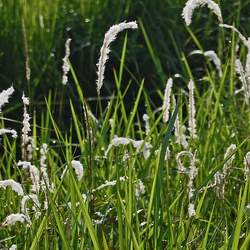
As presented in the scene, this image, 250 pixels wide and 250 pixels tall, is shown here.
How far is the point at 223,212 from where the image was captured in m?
1.83

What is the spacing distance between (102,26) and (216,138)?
165cm

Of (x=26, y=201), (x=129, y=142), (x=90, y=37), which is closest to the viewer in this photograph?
(x=26, y=201)

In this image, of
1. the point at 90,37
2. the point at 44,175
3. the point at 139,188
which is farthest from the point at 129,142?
the point at 90,37

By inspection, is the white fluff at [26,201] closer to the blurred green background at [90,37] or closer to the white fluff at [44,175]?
the white fluff at [44,175]

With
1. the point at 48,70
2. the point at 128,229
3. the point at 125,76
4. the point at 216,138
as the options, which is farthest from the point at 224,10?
the point at 128,229

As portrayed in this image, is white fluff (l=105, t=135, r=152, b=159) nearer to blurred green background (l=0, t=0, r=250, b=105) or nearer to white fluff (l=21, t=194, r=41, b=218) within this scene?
white fluff (l=21, t=194, r=41, b=218)

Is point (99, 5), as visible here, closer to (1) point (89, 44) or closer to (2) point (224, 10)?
(1) point (89, 44)

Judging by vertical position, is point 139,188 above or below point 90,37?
below

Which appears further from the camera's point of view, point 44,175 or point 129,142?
point 129,142

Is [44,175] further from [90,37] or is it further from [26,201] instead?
[90,37]

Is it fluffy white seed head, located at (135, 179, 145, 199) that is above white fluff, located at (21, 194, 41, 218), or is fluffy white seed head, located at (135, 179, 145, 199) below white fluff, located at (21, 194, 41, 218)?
below

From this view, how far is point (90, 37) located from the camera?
3855mm

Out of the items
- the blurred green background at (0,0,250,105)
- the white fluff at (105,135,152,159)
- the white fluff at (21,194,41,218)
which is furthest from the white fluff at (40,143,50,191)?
the blurred green background at (0,0,250,105)

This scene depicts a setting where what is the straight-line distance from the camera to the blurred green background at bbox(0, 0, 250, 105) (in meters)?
3.67
